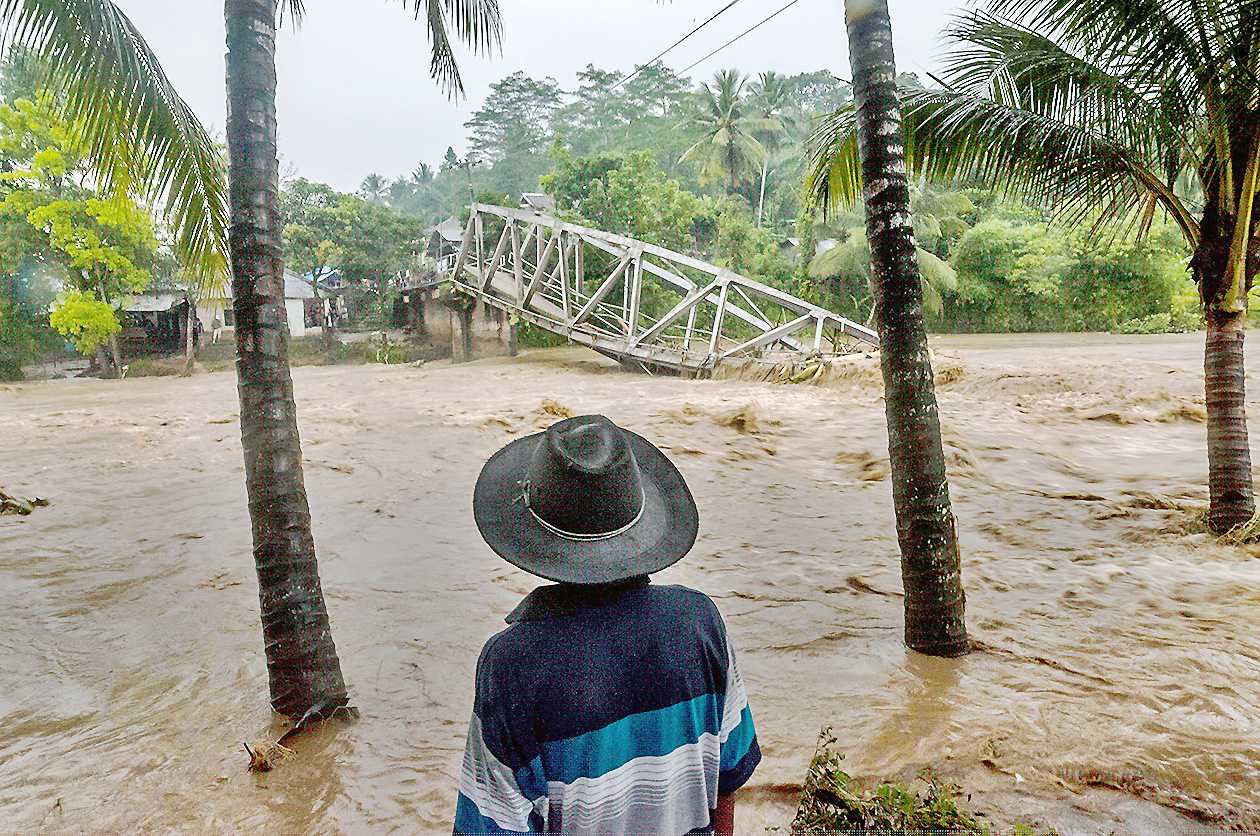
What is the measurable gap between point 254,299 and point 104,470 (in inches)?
287

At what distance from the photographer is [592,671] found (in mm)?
1446

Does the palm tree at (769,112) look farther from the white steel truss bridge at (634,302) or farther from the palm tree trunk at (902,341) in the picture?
the palm tree trunk at (902,341)

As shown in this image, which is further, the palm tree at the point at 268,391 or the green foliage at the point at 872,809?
the palm tree at the point at 268,391

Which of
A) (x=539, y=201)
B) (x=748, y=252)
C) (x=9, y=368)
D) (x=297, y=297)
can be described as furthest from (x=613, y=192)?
(x=9, y=368)

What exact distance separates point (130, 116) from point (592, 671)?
18.2 ft

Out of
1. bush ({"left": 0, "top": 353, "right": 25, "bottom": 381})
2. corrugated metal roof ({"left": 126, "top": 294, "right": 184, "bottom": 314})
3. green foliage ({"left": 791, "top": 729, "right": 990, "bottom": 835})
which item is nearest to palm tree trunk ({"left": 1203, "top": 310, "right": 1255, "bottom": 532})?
green foliage ({"left": 791, "top": 729, "right": 990, "bottom": 835})

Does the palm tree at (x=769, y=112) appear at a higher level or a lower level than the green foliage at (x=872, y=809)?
higher

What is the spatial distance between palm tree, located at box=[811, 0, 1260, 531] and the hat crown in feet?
19.5

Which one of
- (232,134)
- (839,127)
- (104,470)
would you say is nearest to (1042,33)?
(839,127)

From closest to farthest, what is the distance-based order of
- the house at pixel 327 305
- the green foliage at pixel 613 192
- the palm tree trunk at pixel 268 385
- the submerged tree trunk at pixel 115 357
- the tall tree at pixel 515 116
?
the palm tree trunk at pixel 268 385 → the submerged tree trunk at pixel 115 357 → the green foliage at pixel 613 192 → the house at pixel 327 305 → the tall tree at pixel 515 116

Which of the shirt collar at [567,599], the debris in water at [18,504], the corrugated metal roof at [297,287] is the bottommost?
the debris in water at [18,504]

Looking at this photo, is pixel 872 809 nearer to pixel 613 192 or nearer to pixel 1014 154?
pixel 1014 154

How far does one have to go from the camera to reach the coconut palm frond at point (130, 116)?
4.75 meters

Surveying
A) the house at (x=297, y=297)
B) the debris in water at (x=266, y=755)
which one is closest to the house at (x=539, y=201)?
the house at (x=297, y=297)
